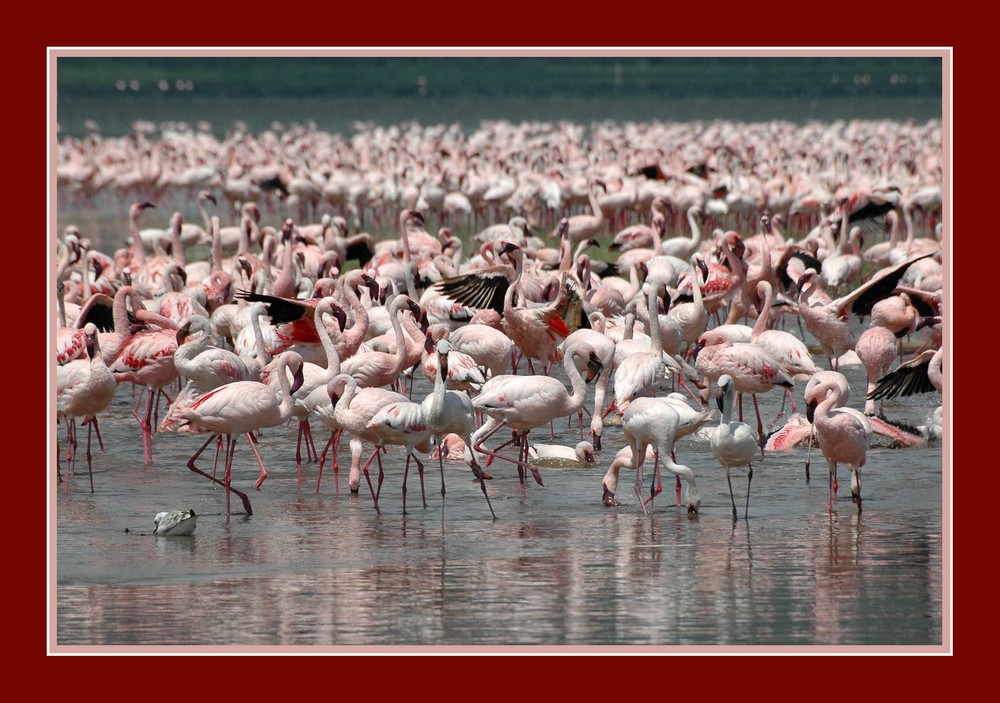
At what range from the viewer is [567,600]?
22.9 ft

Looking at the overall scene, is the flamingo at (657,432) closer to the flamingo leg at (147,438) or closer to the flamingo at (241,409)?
the flamingo at (241,409)

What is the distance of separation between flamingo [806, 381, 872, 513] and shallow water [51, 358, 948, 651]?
1.12ft

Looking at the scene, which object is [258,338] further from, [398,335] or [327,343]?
[398,335]

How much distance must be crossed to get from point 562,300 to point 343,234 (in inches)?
319

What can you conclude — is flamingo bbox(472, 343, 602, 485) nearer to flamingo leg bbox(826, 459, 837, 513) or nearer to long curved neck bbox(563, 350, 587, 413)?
long curved neck bbox(563, 350, 587, 413)

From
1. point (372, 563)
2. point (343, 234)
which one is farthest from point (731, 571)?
point (343, 234)

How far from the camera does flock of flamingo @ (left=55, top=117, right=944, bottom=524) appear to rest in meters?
8.81

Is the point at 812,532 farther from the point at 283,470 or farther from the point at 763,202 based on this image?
the point at 763,202

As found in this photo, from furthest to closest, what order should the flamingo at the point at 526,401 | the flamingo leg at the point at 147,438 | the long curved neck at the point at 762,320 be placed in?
1. the long curved neck at the point at 762,320
2. the flamingo leg at the point at 147,438
3. the flamingo at the point at 526,401

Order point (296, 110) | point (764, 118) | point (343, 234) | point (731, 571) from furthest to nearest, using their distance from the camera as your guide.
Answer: point (296, 110), point (764, 118), point (343, 234), point (731, 571)

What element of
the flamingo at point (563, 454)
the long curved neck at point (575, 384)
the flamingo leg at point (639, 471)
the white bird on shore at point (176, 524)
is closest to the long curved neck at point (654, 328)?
the long curved neck at point (575, 384)

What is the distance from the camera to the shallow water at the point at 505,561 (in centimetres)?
657

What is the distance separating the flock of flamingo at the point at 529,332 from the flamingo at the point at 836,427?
0.01 metres

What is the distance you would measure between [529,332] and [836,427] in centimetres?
355
